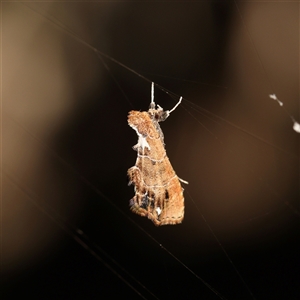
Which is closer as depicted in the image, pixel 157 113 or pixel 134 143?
pixel 157 113

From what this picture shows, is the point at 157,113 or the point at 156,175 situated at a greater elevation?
the point at 157,113

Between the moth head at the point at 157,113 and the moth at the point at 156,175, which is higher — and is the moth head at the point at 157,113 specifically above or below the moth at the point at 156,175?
above

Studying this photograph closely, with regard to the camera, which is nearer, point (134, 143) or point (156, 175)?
point (156, 175)

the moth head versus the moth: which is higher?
the moth head

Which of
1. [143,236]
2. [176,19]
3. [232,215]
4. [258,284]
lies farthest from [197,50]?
[258,284]
